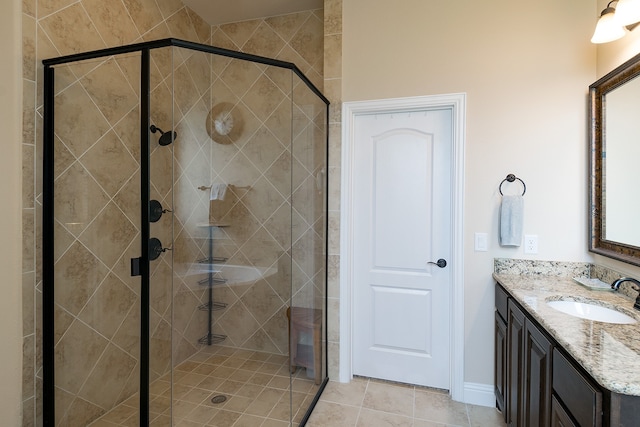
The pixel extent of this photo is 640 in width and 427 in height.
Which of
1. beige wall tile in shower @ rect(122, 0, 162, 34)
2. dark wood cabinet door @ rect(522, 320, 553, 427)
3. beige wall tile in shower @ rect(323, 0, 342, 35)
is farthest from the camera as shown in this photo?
beige wall tile in shower @ rect(323, 0, 342, 35)

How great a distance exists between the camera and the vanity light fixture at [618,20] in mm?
1584

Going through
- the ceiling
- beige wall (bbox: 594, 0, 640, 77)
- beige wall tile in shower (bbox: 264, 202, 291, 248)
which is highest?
the ceiling

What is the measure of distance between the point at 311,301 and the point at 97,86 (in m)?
1.85

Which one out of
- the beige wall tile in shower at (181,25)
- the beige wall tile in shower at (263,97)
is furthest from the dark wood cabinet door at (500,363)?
the beige wall tile in shower at (181,25)

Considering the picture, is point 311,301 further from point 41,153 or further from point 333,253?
point 41,153

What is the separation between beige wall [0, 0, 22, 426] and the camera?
1.52 meters

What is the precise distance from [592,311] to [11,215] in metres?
2.84

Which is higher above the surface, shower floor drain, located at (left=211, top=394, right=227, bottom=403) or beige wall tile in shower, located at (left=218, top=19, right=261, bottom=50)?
beige wall tile in shower, located at (left=218, top=19, right=261, bottom=50)

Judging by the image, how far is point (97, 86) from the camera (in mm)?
1740

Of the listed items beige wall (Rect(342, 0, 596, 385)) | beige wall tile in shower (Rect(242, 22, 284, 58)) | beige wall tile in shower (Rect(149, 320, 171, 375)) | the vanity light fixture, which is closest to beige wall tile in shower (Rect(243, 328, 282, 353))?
beige wall tile in shower (Rect(149, 320, 171, 375))

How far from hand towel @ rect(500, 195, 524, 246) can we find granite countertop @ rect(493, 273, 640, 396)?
321 mm

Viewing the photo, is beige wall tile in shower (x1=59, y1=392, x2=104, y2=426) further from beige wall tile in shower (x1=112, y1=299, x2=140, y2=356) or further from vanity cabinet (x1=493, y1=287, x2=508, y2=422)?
vanity cabinet (x1=493, y1=287, x2=508, y2=422)

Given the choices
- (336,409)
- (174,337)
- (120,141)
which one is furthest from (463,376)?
(120,141)

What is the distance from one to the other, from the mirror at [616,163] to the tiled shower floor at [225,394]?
2014mm
